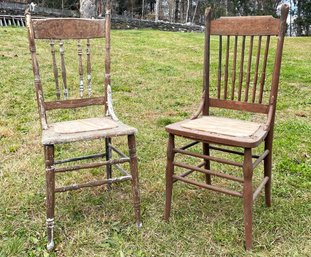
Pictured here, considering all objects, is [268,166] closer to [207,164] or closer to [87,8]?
[207,164]

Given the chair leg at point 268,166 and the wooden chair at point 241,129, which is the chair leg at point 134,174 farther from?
the chair leg at point 268,166

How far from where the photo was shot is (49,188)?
2.04 meters

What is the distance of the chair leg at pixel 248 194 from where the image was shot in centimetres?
194

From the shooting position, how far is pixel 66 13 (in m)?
18.9

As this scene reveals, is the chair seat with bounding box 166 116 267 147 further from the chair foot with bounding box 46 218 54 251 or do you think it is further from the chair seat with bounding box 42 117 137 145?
the chair foot with bounding box 46 218 54 251

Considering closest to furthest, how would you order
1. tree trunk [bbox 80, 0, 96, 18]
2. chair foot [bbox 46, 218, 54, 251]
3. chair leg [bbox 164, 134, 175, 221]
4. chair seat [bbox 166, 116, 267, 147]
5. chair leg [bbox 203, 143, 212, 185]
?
chair seat [bbox 166, 116, 267, 147]
chair foot [bbox 46, 218, 54, 251]
chair leg [bbox 164, 134, 175, 221]
chair leg [bbox 203, 143, 212, 185]
tree trunk [bbox 80, 0, 96, 18]

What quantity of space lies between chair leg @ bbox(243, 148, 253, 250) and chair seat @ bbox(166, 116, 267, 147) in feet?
0.24

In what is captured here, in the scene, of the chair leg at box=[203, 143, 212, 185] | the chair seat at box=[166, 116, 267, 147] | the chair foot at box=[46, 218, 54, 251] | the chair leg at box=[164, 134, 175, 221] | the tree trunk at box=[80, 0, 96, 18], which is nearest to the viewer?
the chair seat at box=[166, 116, 267, 147]

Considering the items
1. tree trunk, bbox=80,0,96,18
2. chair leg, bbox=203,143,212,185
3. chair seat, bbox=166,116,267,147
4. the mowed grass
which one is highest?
tree trunk, bbox=80,0,96,18

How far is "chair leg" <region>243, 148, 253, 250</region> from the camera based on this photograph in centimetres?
194

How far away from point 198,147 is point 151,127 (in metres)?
0.70

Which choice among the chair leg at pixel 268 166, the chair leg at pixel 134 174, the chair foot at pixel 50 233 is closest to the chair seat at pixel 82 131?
the chair leg at pixel 134 174

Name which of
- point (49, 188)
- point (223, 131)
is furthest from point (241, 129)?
point (49, 188)

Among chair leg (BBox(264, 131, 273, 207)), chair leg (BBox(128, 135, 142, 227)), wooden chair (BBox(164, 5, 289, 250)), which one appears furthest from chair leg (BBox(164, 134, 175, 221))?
chair leg (BBox(264, 131, 273, 207))
